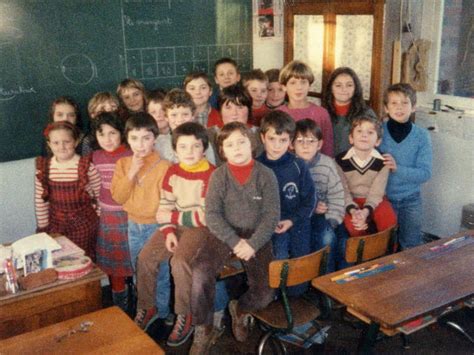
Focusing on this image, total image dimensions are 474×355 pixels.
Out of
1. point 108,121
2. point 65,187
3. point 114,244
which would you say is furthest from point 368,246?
point 65,187

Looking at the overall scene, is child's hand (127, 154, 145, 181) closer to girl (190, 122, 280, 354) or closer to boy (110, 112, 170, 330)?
boy (110, 112, 170, 330)

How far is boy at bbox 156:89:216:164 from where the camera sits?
3098mm

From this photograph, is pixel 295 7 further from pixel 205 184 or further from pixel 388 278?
pixel 388 278

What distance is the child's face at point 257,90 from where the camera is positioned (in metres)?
3.66

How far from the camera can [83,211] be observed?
315 cm

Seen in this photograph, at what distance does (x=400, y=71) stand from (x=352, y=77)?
64 cm

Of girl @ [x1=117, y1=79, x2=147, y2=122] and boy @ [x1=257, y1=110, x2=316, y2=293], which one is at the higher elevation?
girl @ [x1=117, y1=79, x2=147, y2=122]

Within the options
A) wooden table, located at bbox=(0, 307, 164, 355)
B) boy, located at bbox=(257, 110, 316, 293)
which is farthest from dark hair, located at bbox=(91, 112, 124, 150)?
wooden table, located at bbox=(0, 307, 164, 355)

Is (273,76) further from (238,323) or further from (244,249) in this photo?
(238,323)

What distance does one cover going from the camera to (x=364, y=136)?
10.3ft

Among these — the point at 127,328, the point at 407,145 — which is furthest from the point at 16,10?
the point at 407,145

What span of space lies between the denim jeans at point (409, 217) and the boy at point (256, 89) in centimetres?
104

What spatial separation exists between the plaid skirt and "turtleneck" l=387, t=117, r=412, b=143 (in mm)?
1709

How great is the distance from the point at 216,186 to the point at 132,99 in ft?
4.28
